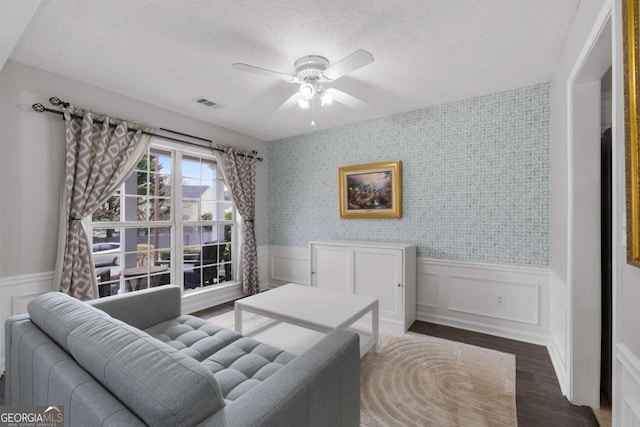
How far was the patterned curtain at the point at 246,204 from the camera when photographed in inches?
158

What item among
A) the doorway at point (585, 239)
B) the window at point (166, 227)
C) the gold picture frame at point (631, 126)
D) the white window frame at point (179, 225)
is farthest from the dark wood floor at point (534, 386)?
the window at point (166, 227)

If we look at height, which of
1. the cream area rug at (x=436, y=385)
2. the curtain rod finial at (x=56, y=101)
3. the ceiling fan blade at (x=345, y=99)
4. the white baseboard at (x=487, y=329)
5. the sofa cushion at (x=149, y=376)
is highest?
the ceiling fan blade at (x=345, y=99)

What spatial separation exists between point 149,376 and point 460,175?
318 cm

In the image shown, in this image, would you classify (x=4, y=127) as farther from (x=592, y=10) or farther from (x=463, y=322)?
(x=463, y=322)

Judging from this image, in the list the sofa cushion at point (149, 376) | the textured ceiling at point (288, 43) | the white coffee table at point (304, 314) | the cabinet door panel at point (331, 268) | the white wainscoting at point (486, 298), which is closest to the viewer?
the sofa cushion at point (149, 376)

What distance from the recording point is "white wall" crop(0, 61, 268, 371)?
7.33 feet

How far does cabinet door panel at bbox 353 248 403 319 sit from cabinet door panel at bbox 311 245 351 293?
14 centimetres

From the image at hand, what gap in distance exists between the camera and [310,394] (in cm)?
103

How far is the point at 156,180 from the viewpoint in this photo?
3.40 meters

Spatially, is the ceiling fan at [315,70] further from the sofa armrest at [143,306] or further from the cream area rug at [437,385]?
the cream area rug at [437,385]

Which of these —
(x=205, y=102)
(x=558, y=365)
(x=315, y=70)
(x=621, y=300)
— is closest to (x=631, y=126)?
(x=621, y=300)

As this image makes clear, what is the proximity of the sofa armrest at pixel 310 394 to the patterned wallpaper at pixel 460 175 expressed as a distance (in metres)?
2.26

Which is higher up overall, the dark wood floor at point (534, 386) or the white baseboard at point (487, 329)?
the white baseboard at point (487, 329)

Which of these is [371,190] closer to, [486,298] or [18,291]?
[486,298]
